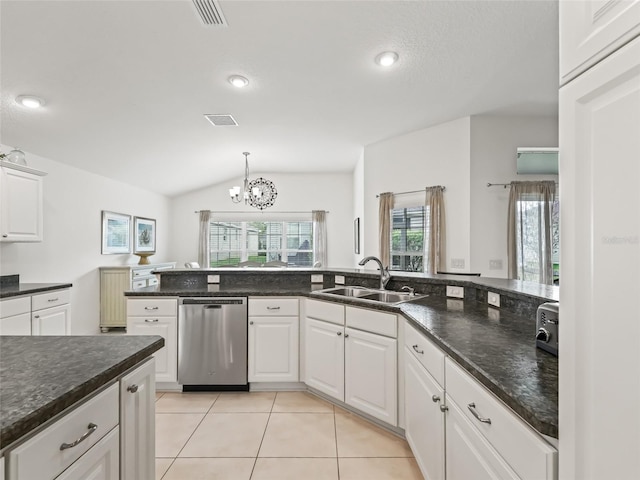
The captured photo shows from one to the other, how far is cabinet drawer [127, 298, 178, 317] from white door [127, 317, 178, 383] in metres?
0.04

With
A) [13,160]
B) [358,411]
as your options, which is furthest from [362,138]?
[13,160]

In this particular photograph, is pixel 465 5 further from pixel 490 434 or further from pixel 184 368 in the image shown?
pixel 184 368

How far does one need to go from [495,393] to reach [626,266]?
57 cm

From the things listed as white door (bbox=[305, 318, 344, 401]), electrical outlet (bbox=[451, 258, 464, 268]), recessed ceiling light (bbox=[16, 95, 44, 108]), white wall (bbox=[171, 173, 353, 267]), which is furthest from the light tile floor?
white wall (bbox=[171, 173, 353, 267])

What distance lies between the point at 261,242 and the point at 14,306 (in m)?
4.64

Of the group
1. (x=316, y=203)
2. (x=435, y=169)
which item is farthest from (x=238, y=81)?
(x=316, y=203)

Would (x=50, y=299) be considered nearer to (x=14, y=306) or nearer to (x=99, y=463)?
(x=14, y=306)

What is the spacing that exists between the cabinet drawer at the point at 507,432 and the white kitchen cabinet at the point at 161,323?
93.5 inches

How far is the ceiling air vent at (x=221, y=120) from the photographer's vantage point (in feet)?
11.9

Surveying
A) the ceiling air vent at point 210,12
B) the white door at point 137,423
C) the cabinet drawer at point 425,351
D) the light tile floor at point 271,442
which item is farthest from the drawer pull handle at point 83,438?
the ceiling air vent at point 210,12

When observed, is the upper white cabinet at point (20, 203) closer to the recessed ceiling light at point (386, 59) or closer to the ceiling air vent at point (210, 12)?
the ceiling air vent at point (210, 12)

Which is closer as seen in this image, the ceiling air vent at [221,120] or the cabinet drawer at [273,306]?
the cabinet drawer at [273,306]

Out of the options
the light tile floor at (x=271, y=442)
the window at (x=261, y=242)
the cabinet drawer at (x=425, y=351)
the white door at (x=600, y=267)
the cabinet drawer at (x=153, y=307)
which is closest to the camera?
the white door at (x=600, y=267)

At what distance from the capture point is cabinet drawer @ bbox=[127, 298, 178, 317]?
2.74m
